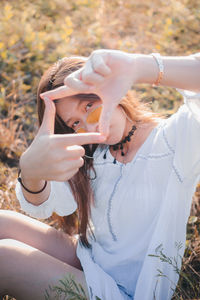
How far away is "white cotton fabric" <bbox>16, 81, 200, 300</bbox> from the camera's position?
1472 mm

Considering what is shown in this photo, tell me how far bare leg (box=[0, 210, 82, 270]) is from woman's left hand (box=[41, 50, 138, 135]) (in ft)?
2.80

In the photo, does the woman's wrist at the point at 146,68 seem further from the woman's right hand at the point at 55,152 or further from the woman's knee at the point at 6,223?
the woman's knee at the point at 6,223

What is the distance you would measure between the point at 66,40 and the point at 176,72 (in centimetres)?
271

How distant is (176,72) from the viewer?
1.21 meters

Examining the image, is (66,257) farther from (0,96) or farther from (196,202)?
(0,96)

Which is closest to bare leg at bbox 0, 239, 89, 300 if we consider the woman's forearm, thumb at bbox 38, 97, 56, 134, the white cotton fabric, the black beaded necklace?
the white cotton fabric

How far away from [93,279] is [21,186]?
46 cm

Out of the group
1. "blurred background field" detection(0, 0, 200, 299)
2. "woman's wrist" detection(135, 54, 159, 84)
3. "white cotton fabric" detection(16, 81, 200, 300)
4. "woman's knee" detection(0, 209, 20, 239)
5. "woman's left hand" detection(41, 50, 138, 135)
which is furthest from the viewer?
"blurred background field" detection(0, 0, 200, 299)

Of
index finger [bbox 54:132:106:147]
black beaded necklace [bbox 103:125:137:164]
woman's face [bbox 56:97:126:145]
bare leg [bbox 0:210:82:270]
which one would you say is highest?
index finger [bbox 54:132:106:147]

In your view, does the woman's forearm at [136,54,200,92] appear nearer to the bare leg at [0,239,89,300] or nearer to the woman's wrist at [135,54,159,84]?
the woman's wrist at [135,54,159,84]

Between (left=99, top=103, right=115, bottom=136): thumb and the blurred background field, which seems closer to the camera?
(left=99, top=103, right=115, bottom=136): thumb

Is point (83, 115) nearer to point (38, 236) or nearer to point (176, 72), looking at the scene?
point (176, 72)

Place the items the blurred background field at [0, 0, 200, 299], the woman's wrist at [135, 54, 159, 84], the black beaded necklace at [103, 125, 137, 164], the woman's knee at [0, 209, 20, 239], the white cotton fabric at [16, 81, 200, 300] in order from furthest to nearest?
the blurred background field at [0, 0, 200, 299], the woman's knee at [0, 209, 20, 239], the black beaded necklace at [103, 125, 137, 164], the white cotton fabric at [16, 81, 200, 300], the woman's wrist at [135, 54, 159, 84]

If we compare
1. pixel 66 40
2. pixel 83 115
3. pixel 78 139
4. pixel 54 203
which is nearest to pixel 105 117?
pixel 78 139
